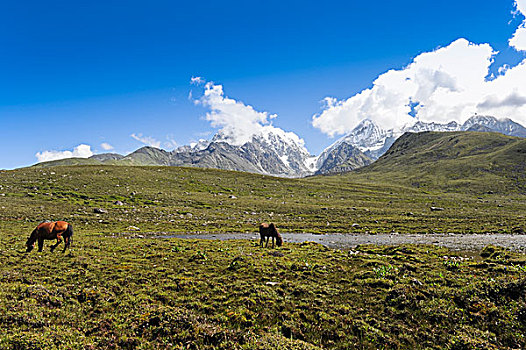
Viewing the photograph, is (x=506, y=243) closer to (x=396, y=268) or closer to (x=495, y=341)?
(x=396, y=268)

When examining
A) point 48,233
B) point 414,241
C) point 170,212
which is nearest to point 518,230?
point 414,241

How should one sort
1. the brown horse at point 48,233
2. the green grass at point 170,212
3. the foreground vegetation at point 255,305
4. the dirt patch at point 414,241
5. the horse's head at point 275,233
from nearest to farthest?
the foreground vegetation at point 255,305 → the brown horse at point 48,233 → the horse's head at point 275,233 → the dirt patch at point 414,241 → the green grass at point 170,212

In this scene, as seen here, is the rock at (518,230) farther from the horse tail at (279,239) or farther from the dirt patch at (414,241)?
the horse tail at (279,239)

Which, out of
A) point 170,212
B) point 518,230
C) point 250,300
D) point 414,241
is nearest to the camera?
point 250,300

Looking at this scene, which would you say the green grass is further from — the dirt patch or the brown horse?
the brown horse

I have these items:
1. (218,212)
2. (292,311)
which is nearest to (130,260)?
(292,311)

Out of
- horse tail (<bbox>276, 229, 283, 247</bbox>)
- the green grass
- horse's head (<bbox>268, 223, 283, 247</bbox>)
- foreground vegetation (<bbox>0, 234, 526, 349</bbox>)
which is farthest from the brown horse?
horse tail (<bbox>276, 229, 283, 247</bbox>)

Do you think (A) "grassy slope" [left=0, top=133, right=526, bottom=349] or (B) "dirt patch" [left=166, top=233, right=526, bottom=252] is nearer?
(A) "grassy slope" [left=0, top=133, right=526, bottom=349]

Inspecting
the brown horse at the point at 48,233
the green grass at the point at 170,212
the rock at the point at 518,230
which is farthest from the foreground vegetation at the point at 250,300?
the rock at the point at 518,230

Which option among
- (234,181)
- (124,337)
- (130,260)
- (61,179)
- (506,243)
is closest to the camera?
(124,337)

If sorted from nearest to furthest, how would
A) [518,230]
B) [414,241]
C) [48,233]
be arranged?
[48,233] → [414,241] → [518,230]

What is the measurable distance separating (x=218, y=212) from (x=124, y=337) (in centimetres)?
5466

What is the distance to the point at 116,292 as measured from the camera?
1409cm

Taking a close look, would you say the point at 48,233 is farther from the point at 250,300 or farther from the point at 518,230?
the point at 518,230
